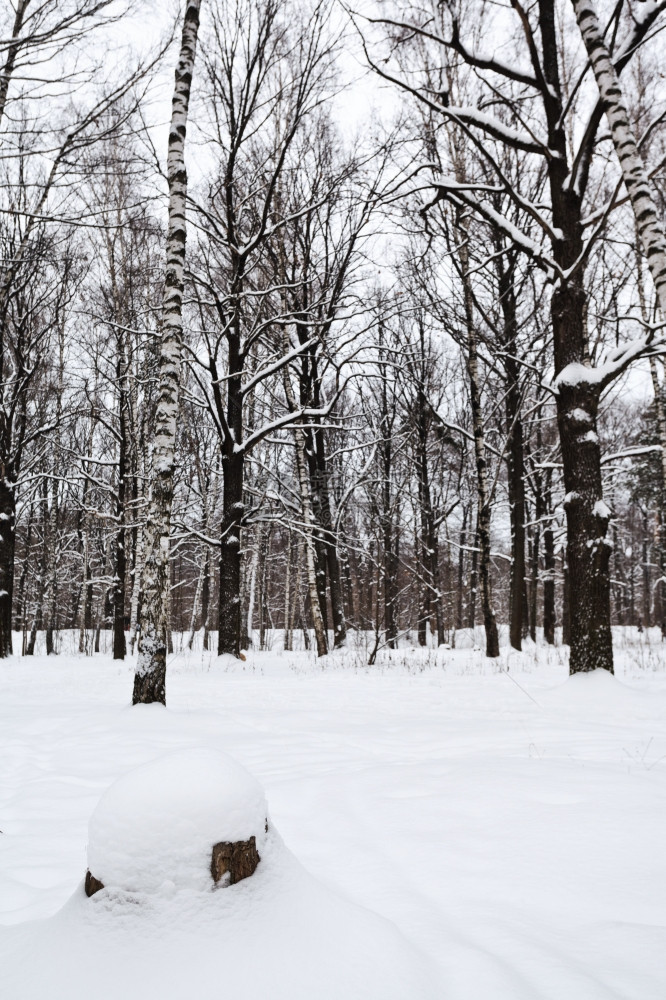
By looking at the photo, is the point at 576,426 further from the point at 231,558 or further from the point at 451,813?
the point at 231,558

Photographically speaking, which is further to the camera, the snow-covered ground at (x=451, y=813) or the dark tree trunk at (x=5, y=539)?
the dark tree trunk at (x=5, y=539)

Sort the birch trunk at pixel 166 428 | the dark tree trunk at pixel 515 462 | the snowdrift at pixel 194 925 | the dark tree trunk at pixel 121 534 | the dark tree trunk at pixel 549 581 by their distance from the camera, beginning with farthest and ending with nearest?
the dark tree trunk at pixel 549 581, the dark tree trunk at pixel 121 534, the dark tree trunk at pixel 515 462, the birch trunk at pixel 166 428, the snowdrift at pixel 194 925

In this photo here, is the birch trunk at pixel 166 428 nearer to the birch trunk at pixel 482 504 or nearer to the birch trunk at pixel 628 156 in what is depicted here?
the birch trunk at pixel 628 156

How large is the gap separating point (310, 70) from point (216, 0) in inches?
75.0

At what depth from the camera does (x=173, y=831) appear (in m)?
1.52

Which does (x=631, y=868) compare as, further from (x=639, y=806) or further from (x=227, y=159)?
(x=227, y=159)

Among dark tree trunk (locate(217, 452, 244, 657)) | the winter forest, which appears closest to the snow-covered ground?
the winter forest

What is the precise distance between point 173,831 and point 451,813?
1.56m

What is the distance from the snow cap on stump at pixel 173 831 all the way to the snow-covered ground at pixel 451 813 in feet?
0.83

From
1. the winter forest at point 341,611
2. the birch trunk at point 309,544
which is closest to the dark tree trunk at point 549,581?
the winter forest at point 341,611

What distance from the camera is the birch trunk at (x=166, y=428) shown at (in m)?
5.85

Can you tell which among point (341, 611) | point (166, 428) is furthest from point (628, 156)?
point (341, 611)

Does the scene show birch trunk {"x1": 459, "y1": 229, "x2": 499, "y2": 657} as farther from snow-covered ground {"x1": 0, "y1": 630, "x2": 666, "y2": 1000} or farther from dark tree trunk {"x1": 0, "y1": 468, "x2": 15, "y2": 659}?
dark tree trunk {"x1": 0, "y1": 468, "x2": 15, "y2": 659}

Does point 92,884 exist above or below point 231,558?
A: below
